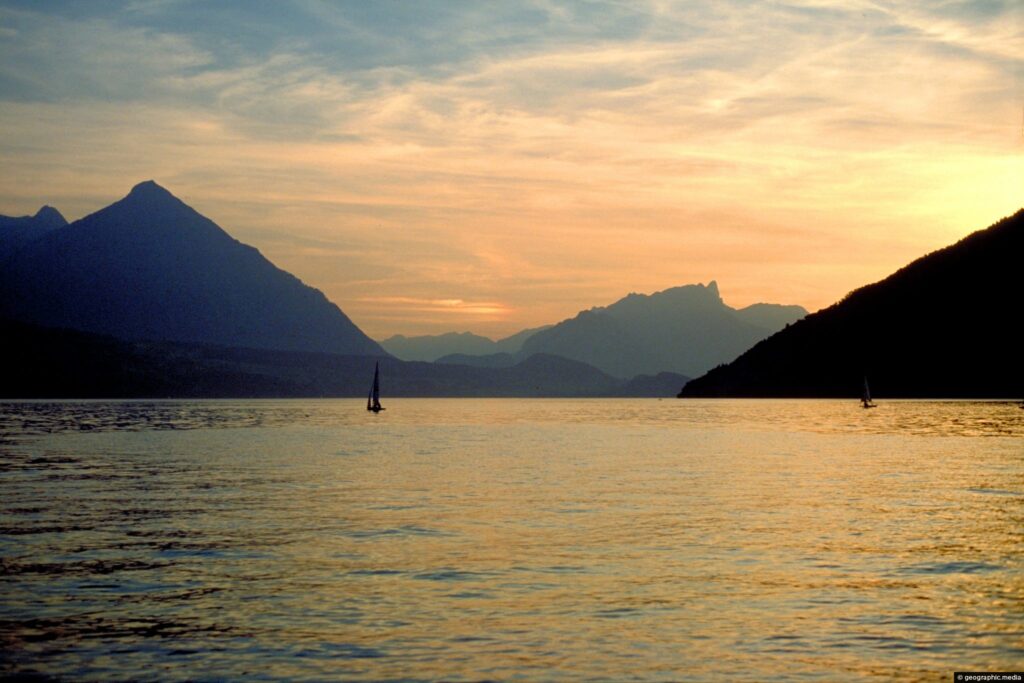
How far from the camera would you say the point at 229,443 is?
11762cm

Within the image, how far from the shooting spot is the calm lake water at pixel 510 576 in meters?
22.6

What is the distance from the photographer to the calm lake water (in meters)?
22.6

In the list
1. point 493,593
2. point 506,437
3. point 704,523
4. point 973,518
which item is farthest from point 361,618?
point 506,437

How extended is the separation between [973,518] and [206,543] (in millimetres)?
33717

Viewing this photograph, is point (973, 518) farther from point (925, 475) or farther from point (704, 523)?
point (925, 475)

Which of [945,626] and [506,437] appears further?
[506,437]

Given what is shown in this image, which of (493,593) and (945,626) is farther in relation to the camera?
(493,593)

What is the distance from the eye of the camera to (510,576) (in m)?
31.9

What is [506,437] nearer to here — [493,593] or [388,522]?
[388,522]

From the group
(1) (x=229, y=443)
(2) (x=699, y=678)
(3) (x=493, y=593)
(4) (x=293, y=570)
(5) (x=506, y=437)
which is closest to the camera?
(2) (x=699, y=678)

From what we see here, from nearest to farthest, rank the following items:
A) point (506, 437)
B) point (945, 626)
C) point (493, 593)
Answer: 1. point (945, 626)
2. point (493, 593)
3. point (506, 437)

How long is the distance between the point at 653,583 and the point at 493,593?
5014 millimetres

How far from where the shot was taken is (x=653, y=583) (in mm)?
30797

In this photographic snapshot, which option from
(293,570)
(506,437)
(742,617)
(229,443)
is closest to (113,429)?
(229,443)
